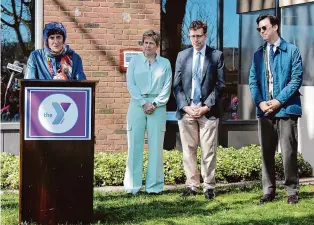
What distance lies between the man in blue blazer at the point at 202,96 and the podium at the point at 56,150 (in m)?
2.03

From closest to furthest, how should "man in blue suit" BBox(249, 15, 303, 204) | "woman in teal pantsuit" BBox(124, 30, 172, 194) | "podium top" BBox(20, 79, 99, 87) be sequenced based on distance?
"podium top" BBox(20, 79, 99, 87)
"man in blue suit" BBox(249, 15, 303, 204)
"woman in teal pantsuit" BBox(124, 30, 172, 194)

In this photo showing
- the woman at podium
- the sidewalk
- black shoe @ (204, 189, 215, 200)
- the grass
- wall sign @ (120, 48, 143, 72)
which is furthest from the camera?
wall sign @ (120, 48, 143, 72)

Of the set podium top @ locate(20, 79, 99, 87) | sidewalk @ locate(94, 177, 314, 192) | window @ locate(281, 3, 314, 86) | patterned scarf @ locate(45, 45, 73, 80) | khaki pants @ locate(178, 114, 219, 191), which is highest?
window @ locate(281, 3, 314, 86)

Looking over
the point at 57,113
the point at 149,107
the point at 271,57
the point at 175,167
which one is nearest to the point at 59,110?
the point at 57,113

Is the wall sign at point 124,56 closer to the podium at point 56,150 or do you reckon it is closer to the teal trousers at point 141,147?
the teal trousers at point 141,147

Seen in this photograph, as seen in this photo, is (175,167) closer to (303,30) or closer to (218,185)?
(218,185)

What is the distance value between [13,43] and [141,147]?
9.84 feet

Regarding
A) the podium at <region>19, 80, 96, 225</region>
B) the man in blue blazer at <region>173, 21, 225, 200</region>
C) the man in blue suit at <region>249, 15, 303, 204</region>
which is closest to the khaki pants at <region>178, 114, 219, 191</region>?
the man in blue blazer at <region>173, 21, 225, 200</region>

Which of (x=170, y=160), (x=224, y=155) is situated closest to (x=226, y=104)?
(x=224, y=155)

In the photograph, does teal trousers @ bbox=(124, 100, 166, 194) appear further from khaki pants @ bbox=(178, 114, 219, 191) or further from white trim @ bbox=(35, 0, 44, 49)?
white trim @ bbox=(35, 0, 44, 49)

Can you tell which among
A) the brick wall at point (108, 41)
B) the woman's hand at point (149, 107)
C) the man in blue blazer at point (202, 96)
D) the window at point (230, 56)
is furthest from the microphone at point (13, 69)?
the window at point (230, 56)

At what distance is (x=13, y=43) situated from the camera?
963cm

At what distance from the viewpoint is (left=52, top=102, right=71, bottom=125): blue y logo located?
579cm

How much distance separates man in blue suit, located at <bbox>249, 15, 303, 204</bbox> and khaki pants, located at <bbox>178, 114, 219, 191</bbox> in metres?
0.62
